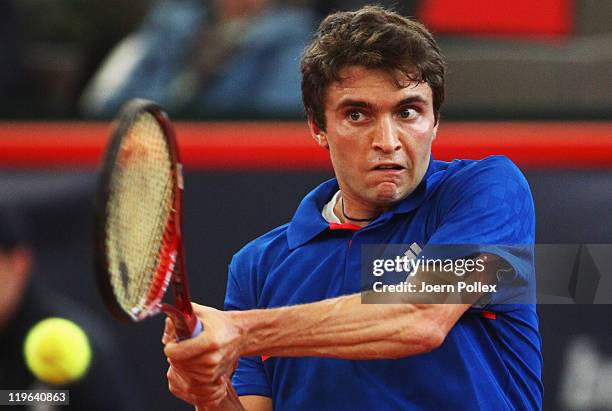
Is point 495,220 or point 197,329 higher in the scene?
point 495,220

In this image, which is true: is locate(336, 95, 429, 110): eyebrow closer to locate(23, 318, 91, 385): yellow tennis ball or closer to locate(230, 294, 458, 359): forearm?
locate(230, 294, 458, 359): forearm

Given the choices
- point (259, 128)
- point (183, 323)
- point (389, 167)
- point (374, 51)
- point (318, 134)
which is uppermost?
point (259, 128)

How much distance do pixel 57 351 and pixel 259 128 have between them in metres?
1.10

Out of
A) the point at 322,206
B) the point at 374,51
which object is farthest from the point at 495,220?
A: the point at 322,206

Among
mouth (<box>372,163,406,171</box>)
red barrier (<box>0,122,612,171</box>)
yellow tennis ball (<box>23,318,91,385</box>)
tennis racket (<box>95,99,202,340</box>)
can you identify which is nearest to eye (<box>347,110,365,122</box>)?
mouth (<box>372,163,406,171</box>)

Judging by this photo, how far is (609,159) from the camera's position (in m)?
4.25

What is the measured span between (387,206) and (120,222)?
65 cm

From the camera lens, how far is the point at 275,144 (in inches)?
172

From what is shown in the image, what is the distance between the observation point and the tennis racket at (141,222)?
2230 mm

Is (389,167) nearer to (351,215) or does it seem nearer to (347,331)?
(351,215)

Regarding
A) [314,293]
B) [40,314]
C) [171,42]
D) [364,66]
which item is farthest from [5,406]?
[364,66]

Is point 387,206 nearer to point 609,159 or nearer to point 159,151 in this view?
point 159,151

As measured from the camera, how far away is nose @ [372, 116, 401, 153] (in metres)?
2.61

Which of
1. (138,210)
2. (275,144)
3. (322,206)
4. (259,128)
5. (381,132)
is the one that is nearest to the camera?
(138,210)
